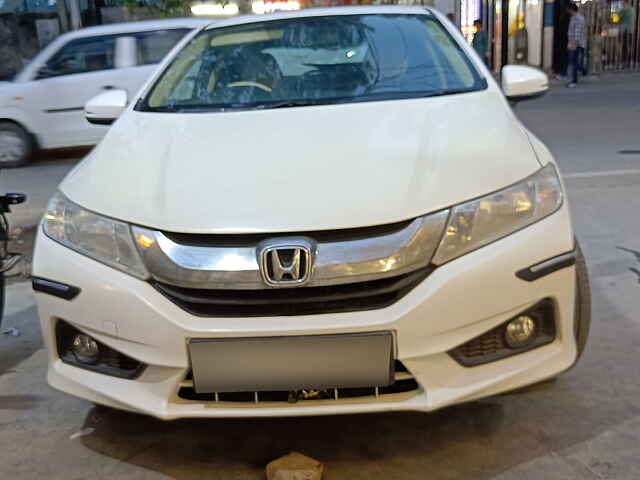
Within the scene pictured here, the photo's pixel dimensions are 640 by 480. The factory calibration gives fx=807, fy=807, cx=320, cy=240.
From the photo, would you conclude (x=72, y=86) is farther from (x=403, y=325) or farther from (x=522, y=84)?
(x=403, y=325)

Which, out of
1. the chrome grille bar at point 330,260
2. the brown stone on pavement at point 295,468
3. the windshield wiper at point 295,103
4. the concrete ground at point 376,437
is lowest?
the concrete ground at point 376,437

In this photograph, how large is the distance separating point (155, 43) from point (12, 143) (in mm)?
2025

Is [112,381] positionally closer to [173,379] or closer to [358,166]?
[173,379]

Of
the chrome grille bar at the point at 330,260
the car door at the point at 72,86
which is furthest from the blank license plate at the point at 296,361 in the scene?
the car door at the point at 72,86

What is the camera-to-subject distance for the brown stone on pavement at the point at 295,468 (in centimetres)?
242

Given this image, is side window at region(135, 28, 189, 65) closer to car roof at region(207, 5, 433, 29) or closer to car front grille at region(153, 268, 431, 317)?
car roof at region(207, 5, 433, 29)

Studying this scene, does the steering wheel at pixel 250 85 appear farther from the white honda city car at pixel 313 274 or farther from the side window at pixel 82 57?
the side window at pixel 82 57

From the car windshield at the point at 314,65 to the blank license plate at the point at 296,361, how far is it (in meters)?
1.30

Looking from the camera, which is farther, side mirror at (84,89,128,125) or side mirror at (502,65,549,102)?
side mirror at (84,89,128,125)

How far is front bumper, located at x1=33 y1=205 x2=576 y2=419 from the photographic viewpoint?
2.25 meters

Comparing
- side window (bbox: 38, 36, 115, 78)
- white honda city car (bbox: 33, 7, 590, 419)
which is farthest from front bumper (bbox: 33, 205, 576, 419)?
side window (bbox: 38, 36, 115, 78)

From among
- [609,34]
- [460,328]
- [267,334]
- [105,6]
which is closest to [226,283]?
[267,334]

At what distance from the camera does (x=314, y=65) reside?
362 centimetres

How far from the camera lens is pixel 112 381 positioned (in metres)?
2.48
